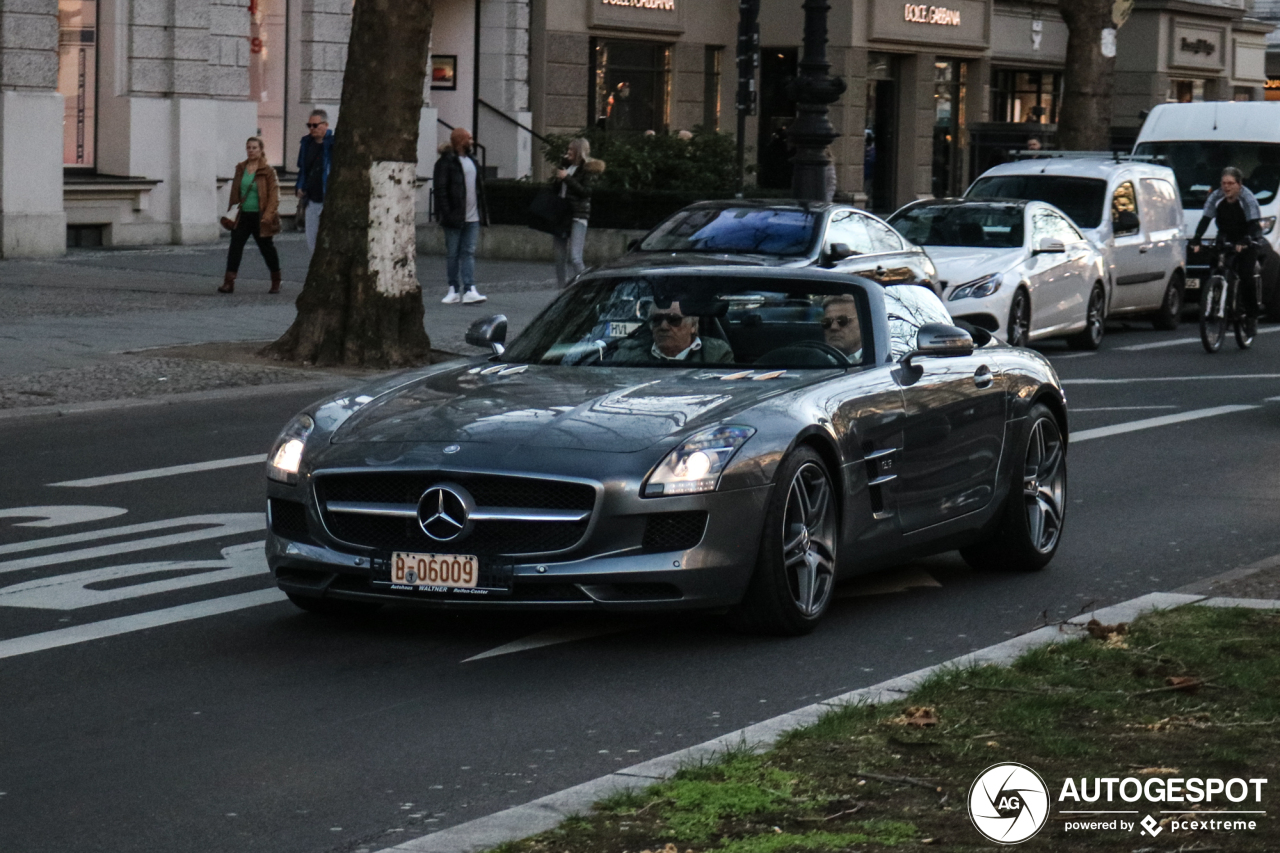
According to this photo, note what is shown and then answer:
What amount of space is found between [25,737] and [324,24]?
28377 mm

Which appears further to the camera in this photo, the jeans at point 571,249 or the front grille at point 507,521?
the jeans at point 571,249

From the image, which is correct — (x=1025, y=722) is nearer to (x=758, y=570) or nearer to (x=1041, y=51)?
(x=758, y=570)

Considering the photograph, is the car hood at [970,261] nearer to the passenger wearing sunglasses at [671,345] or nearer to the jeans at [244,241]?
the jeans at [244,241]

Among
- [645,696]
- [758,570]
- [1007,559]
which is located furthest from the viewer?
[1007,559]

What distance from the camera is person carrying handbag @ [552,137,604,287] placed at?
83.1ft

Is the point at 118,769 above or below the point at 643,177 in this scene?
below

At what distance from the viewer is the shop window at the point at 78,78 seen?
30188 mm

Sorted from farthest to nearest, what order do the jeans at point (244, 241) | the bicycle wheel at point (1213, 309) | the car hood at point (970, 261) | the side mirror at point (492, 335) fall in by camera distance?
the jeans at point (244, 241) < the bicycle wheel at point (1213, 309) < the car hood at point (970, 261) < the side mirror at point (492, 335)

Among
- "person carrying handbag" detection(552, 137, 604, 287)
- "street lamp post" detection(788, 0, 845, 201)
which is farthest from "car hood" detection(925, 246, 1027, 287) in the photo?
"person carrying handbag" detection(552, 137, 604, 287)

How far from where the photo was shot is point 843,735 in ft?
19.7

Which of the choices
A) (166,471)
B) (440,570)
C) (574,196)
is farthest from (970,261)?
(440,570)

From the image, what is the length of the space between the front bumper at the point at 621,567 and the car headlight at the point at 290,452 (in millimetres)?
199

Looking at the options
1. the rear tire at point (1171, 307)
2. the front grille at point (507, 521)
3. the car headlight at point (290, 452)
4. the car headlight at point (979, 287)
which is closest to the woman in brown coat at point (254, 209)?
the car headlight at point (979, 287)

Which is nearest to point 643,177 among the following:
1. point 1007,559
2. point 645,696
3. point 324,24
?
point 324,24
